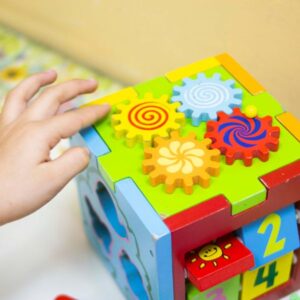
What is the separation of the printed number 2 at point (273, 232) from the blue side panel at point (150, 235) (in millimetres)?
111

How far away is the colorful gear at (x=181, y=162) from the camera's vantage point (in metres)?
0.56

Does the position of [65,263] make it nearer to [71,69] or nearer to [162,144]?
[162,144]

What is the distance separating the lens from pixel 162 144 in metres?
0.60

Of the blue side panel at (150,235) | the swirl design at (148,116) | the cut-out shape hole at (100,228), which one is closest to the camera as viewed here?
the blue side panel at (150,235)

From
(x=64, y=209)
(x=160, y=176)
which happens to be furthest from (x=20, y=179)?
(x=64, y=209)

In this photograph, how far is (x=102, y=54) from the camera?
1.05m

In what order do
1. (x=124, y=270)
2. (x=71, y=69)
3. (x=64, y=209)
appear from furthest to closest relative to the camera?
(x=71, y=69), (x=64, y=209), (x=124, y=270)

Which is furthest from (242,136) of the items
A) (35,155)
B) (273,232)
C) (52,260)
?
(52,260)

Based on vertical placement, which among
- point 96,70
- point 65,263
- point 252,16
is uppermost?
point 252,16

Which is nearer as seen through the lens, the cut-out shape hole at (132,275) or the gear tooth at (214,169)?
the gear tooth at (214,169)

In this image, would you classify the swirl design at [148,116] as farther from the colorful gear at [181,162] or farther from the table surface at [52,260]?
the table surface at [52,260]

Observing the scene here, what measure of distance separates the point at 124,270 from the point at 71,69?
50cm

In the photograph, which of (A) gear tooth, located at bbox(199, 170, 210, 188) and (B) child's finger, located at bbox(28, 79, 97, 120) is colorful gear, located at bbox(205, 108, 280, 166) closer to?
(A) gear tooth, located at bbox(199, 170, 210, 188)

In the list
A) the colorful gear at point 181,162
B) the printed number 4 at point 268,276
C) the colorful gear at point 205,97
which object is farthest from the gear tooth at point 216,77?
the printed number 4 at point 268,276
